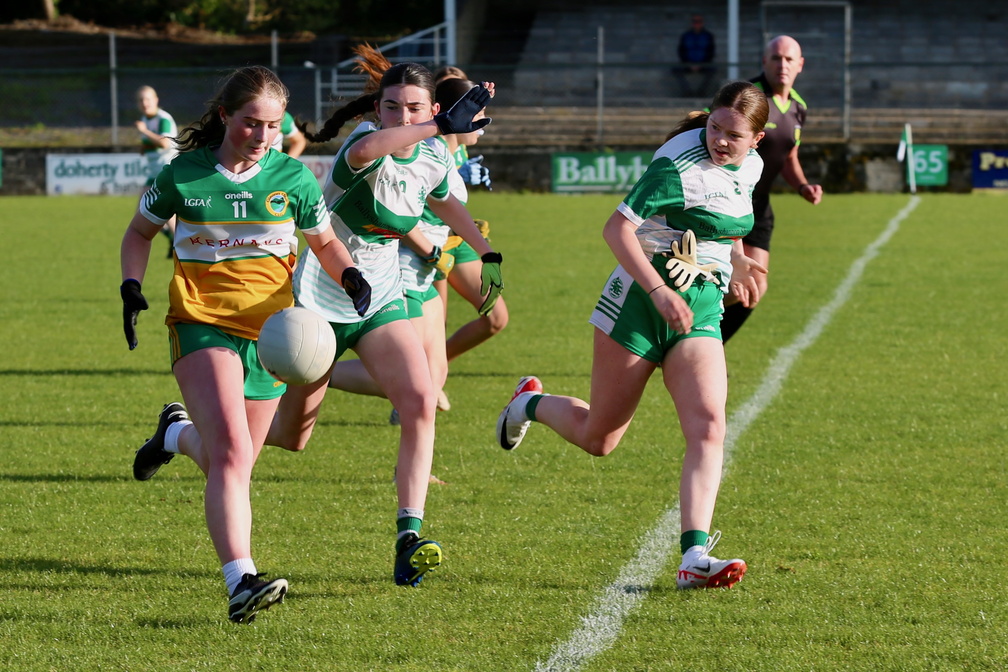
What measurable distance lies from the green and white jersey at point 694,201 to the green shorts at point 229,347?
1.41 meters

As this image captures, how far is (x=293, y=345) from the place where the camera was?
450 centimetres

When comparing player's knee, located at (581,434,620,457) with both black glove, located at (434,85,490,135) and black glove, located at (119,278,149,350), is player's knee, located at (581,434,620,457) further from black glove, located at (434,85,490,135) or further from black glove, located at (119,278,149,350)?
black glove, located at (119,278,149,350)

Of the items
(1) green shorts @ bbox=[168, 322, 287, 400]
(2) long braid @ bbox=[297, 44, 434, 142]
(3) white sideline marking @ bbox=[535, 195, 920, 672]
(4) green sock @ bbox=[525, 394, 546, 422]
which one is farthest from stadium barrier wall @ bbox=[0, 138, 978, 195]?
(1) green shorts @ bbox=[168, 322, 287, 400]

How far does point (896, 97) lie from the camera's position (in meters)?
30.5

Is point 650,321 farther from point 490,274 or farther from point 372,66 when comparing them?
point 372,66

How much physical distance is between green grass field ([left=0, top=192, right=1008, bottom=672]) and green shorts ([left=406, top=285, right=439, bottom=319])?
87cm

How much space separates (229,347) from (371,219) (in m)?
0.96

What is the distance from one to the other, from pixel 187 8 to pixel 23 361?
161 feet

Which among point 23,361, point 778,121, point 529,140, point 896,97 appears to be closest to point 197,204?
point 778,121

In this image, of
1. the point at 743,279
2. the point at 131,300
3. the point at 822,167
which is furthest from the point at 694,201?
the point at 822,167

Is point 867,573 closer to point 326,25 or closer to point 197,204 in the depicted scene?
point 197,204

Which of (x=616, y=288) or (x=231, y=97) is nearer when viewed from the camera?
(x=231, y=97)

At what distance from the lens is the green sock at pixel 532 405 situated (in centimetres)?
593

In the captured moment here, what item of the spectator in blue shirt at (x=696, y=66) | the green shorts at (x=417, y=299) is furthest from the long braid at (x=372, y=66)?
the spectator in blue shirt at (x=696, y=66)
